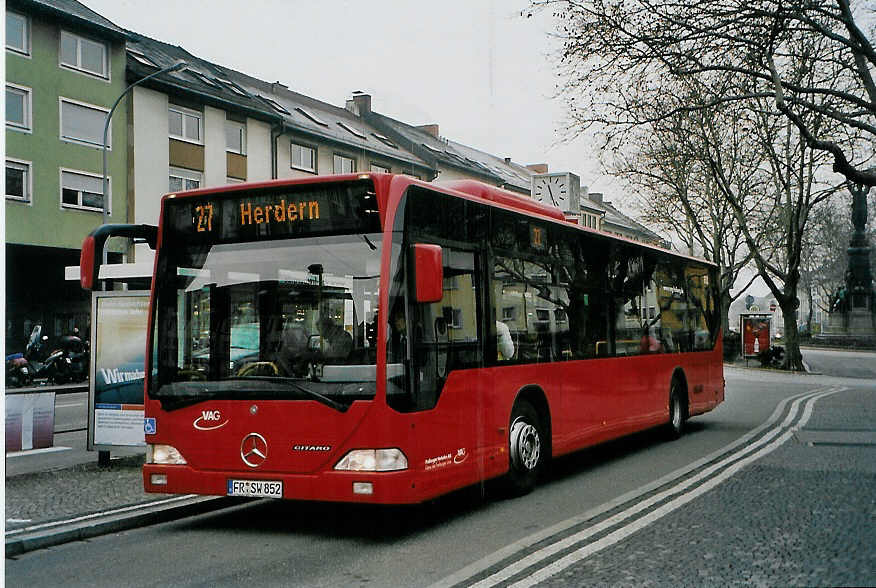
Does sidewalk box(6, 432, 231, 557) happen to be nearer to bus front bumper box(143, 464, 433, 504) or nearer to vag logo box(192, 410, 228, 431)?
bus front bumper box(143, 464, 433, 504)

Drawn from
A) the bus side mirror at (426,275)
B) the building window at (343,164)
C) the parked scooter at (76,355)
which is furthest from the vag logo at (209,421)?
the building window at (343,164)

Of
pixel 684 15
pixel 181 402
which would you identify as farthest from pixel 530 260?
pixel 684 15

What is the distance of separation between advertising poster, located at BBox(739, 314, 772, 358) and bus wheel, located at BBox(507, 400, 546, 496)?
4007 cm

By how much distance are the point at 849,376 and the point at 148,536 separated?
116 ft

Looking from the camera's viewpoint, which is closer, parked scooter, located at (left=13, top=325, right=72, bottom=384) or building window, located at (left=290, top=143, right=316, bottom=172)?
parked scooter, located at (left=13, top=325, right=72, bottom=384)

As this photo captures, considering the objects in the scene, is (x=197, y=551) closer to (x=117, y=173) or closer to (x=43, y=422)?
(x=43, y=422)

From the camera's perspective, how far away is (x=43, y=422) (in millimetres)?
11625

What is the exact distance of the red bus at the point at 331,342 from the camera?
293 inches

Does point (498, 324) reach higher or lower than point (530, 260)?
lower

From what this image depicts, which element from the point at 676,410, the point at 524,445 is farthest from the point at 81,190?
the point at 524,445

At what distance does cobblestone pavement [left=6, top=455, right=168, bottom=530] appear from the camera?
27.6ft

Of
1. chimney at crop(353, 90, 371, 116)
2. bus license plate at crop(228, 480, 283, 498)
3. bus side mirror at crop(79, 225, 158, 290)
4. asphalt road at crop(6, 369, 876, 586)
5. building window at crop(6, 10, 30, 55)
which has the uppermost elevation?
chimney at crop(353, 90, 371, 116)

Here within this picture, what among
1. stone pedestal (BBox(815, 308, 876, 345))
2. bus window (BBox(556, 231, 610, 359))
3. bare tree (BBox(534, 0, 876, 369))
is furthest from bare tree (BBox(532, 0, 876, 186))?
stone pedestal (BBox(815, 308, 876, 345))

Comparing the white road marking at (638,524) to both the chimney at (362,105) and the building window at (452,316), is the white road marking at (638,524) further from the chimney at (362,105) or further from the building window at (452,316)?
the chimney at (362,105)
